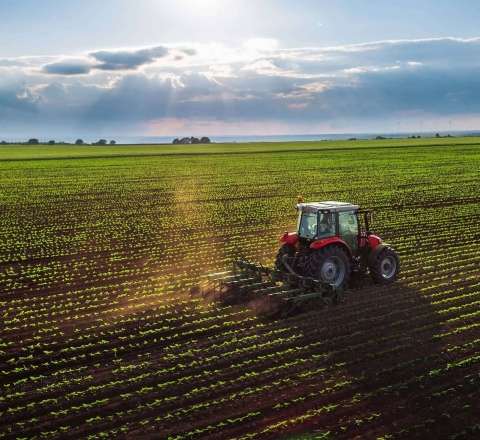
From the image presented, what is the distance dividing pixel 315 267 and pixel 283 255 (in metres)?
1.08

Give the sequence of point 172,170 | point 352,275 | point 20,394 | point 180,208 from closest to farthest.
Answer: point 20,394 < point 352,275 < point 180,208 < point 172,170

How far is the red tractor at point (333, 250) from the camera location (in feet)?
43.0

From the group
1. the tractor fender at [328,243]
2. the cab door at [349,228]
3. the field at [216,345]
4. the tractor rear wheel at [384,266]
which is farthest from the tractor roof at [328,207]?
the field at [216,345]

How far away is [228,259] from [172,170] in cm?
3947

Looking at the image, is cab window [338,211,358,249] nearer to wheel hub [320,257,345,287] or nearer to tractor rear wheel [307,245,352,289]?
tractor rear wheel [307,245,352,289]

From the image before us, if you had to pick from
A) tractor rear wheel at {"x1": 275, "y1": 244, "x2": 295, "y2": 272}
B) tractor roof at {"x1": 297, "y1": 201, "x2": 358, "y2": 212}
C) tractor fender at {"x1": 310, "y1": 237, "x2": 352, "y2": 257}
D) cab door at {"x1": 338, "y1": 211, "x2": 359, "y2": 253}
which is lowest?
tractor rear wheel at {"x1": 275, "y1": 244, "x2": 295, "y2": 272}

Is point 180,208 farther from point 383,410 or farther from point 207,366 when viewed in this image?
point 383,410

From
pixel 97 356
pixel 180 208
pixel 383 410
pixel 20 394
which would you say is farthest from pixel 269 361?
pixel 180 208

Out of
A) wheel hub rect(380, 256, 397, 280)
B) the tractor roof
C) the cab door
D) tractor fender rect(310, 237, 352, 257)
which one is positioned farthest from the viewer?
wheel hub rect(380, 256, 397, 280)

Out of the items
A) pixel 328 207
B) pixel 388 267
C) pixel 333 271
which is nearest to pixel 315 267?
pixel 333 271

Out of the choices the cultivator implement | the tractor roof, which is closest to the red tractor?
the tractor roof

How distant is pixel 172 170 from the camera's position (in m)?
56.3

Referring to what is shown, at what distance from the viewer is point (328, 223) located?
13.5 m

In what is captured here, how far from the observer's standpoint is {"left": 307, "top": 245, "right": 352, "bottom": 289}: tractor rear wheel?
1295 cm
